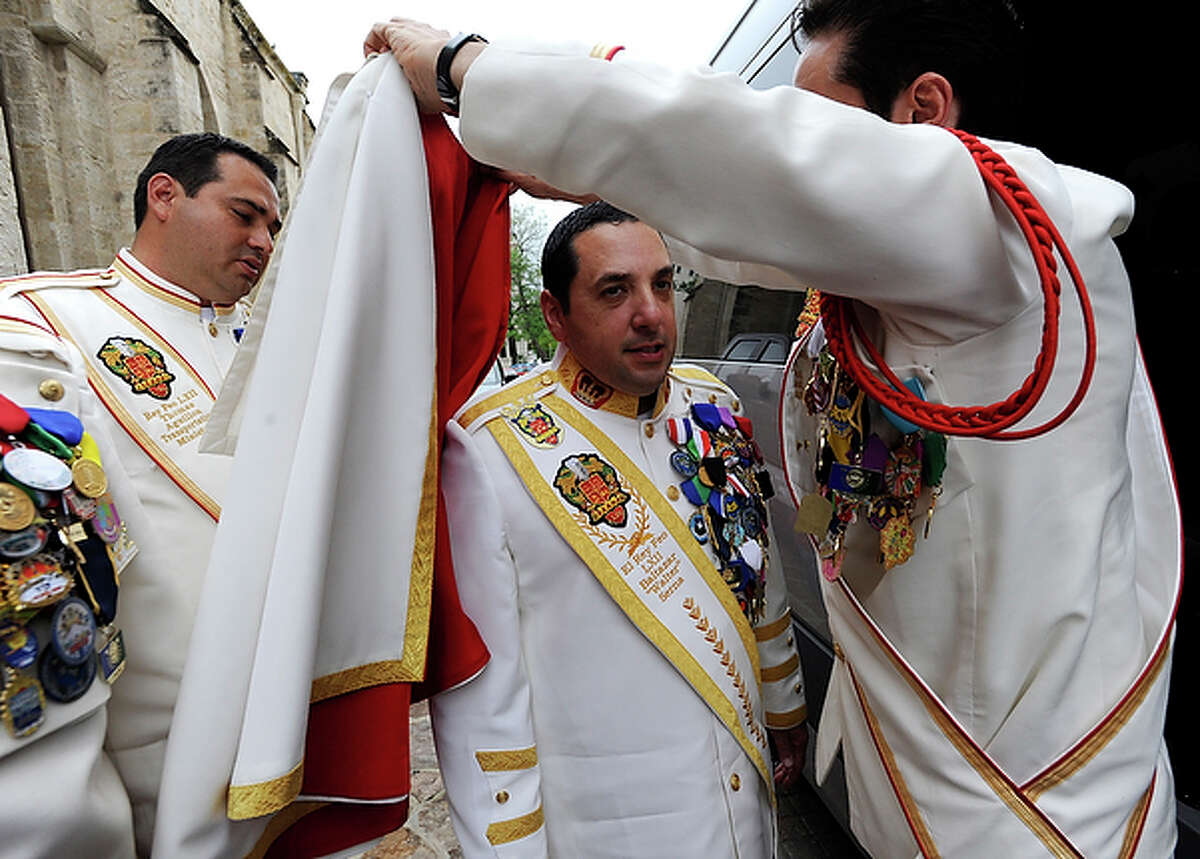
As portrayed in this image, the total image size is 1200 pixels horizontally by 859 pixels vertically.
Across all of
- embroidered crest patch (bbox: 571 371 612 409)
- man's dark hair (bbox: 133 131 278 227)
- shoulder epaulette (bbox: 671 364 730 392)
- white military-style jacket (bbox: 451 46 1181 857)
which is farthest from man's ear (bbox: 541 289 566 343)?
man's dark hair (bbox: 133 131 278 227)

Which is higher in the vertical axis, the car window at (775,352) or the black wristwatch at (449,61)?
the black wristwatch at (449,61)

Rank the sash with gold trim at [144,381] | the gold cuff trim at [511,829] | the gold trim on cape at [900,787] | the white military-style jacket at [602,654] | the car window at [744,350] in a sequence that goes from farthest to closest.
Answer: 1. the car window at [744,350]
2. the sash with gold trim at [144,381]
3. the white military-style jacket at [602,654]
4. the gold cuff trim at [511,829]
5. the gold trim on cape at [900,787]

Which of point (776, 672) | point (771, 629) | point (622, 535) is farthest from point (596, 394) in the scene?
point (776, 672)

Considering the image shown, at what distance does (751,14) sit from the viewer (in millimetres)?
3289

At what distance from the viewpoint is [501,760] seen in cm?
122

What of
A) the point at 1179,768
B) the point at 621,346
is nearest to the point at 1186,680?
the point at 1179,768

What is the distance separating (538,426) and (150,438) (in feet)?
3.55

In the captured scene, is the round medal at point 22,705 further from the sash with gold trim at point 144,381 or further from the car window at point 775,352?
the car window at point 775,352

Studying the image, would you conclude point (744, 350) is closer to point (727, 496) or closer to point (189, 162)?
point (727, 496)

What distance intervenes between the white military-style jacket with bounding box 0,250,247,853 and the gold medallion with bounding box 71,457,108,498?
0.20 metres

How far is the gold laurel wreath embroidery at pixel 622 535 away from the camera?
4.57 ft

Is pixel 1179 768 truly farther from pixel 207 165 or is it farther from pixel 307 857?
pixel 207 165

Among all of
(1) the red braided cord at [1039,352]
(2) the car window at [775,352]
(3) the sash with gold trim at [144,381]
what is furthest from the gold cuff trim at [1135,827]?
(3) the sash with gold trim at [144,381]

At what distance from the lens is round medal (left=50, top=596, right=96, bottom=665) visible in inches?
34.1
